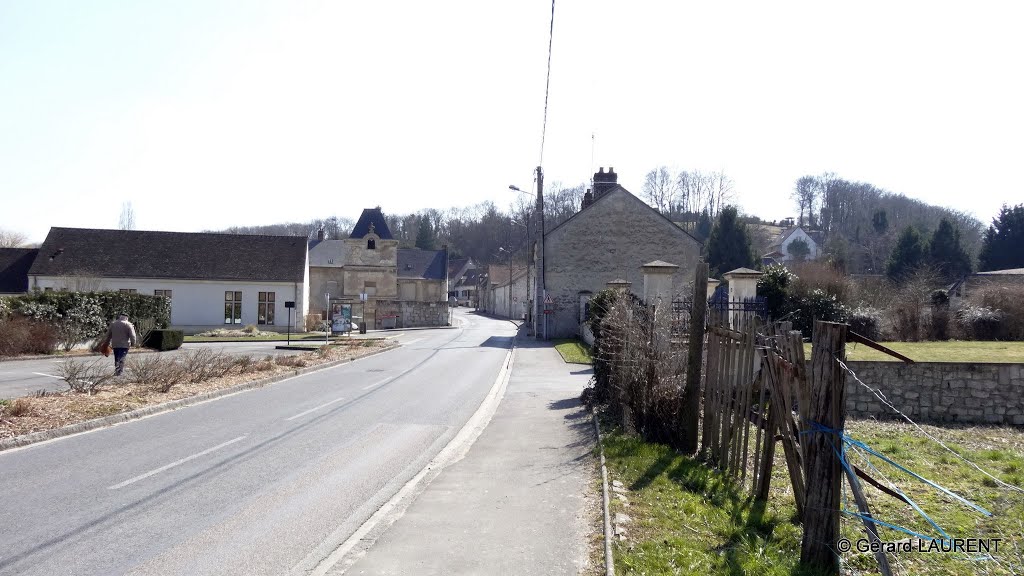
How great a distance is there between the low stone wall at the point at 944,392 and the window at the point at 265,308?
4175cm

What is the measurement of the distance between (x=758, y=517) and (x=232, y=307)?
47.7m

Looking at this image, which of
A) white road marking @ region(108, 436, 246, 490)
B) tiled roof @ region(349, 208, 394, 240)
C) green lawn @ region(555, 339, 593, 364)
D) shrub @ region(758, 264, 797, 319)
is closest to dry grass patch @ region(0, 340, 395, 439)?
white road marking @ region(108, 436, 246, 490)

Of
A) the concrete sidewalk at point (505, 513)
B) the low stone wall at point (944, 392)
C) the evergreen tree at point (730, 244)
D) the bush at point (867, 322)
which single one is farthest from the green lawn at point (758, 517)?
the evergreen tree at point (730, 244)

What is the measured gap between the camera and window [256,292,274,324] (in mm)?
50125

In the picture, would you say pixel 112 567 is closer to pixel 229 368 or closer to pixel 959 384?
pixel 229 368

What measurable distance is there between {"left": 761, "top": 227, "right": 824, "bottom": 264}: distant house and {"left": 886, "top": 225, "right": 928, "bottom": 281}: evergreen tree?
18.1 metres

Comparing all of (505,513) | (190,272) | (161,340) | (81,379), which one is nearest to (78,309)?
(161,340)

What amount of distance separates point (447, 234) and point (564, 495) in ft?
387

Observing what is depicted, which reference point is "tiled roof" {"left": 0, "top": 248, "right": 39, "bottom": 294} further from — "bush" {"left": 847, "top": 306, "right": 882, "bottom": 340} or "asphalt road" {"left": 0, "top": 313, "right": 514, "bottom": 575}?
"bush" {"left": 847, "top": 306, "right": 882, "bottom": 340}

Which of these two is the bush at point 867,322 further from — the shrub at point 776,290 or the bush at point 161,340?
the bush at point 161,340

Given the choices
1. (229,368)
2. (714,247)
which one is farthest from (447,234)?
(229,368)

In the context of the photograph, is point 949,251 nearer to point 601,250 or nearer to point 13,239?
point 601,250

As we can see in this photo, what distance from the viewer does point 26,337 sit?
2625 cm

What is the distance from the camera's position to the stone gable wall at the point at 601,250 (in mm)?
41125
